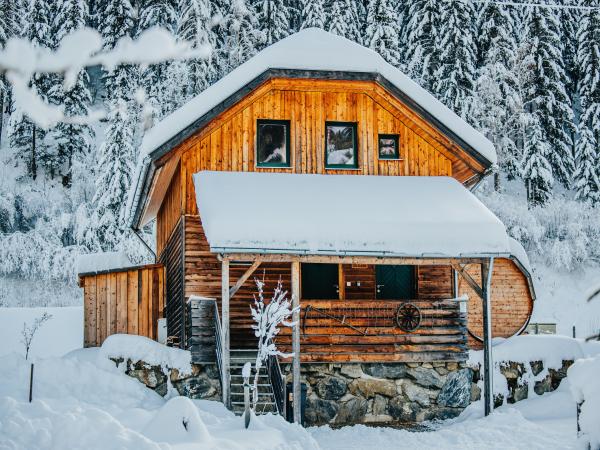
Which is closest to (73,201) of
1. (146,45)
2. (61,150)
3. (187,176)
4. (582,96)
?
(61,150)

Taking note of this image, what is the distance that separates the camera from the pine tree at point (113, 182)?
33.7 meters

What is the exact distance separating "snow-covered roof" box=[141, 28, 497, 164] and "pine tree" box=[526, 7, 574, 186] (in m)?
29.5

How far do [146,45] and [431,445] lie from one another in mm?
11358

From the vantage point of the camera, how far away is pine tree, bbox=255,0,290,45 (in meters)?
47.2

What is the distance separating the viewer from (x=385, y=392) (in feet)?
53.8

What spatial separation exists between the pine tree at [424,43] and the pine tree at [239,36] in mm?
9680

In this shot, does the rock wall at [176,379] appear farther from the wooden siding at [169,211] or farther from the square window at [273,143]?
the square window at [273,143]

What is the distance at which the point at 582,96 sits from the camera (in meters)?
46.7

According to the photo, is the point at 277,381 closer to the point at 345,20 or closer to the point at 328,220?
the point at 328,220

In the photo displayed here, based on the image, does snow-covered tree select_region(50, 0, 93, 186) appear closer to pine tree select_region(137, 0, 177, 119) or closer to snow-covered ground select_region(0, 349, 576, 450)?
pine tree select_region(137, 0, 177, 119)

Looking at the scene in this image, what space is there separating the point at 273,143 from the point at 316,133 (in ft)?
3.29

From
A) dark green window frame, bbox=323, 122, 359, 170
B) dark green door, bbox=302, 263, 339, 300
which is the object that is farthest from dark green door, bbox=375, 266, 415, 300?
dark green window frame, bbox=323, 122, 359, 170

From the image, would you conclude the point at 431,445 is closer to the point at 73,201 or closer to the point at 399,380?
the point at 399,380

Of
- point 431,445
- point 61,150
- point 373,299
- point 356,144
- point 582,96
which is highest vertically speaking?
point 582,96
